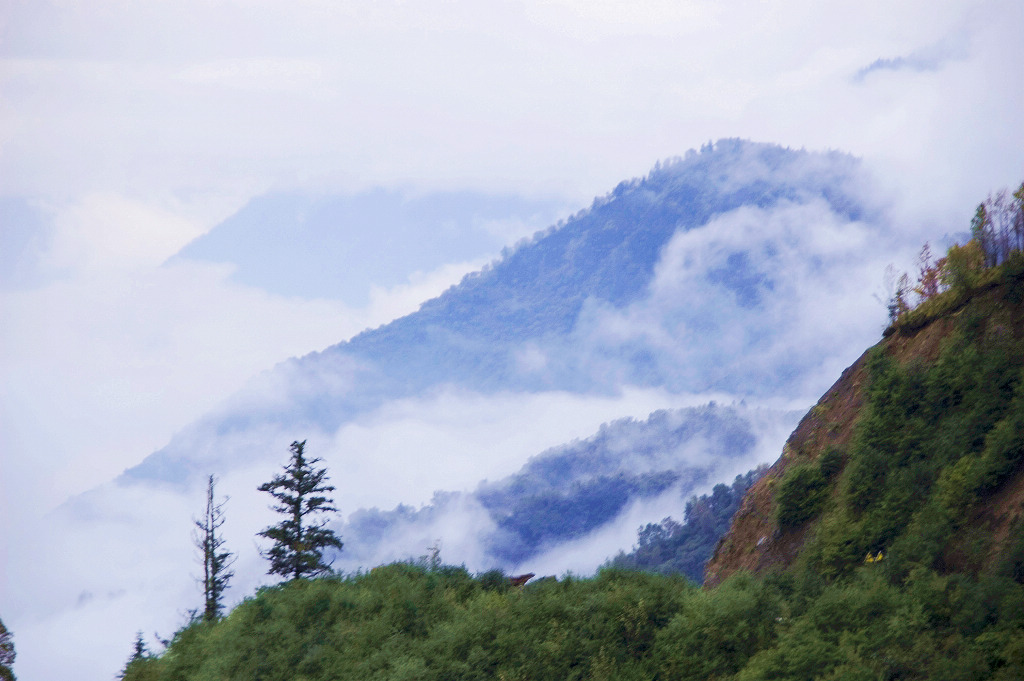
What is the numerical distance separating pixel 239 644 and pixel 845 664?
11.9 metres

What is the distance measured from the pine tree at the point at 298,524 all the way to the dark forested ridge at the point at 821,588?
7.01 m

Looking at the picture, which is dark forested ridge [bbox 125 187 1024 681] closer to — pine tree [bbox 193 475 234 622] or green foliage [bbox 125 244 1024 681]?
green foliage [bbox 125 244 1024 681]

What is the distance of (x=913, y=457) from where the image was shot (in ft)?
58.3

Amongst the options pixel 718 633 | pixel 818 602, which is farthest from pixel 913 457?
pixel 718 633

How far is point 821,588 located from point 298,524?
697 inches

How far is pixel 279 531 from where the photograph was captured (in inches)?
1146

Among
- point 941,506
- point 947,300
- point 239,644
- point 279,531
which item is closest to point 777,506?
point 941,506

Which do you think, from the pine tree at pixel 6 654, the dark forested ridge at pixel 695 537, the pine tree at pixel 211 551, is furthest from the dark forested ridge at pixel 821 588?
the dark forested ridge at pixel 695 537

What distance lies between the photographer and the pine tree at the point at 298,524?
95.2 ft

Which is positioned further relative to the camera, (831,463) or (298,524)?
(298,524)

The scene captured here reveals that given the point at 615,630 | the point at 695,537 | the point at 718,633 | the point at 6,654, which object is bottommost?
the point at 718,633

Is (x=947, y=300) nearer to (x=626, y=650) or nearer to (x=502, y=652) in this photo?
(x=626, y=650)

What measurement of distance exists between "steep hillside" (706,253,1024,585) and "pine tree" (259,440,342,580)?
1305cm

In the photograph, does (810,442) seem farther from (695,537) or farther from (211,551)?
(695,537)
